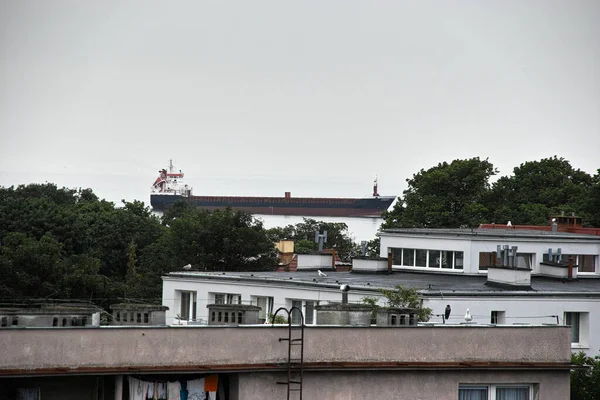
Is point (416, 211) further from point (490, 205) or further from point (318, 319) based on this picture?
point (318, 319)

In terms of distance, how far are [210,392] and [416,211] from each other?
96.3 meters

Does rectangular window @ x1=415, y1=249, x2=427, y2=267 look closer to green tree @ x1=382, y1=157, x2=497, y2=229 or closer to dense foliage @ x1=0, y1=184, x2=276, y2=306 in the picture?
dense foliage @ x1=0, y1=184, x2=276, y2=306

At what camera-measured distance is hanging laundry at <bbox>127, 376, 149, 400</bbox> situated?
58.9 ft

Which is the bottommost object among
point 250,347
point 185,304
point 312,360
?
point 185,304

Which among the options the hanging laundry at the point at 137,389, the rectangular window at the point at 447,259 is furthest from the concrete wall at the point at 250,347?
the rectangular window at the point at 447,259

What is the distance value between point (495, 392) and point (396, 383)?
1.65 m

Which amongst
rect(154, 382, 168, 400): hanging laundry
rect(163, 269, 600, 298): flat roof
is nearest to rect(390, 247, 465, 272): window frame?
rect(163, 269, 600, 298): flat roof

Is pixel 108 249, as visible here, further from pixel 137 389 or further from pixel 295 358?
pixel 137 389

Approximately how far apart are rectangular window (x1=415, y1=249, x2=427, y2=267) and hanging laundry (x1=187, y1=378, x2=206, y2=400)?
1346 inches

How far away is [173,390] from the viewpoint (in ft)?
60.0

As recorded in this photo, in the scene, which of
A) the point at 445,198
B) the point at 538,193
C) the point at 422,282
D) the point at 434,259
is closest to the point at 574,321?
the point at 422,282

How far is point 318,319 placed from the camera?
832 inches

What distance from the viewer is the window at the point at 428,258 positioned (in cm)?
5100

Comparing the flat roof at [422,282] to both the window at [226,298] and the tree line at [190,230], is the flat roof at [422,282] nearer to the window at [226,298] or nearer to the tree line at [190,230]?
the window at [226,298]
